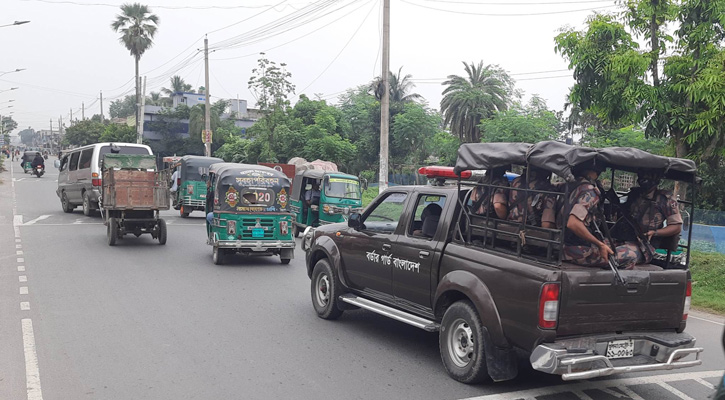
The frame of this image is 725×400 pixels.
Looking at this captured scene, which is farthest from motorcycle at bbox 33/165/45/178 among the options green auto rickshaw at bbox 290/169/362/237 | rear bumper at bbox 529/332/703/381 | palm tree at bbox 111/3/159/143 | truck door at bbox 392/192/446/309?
rear bumper at bbox 529/332/703/381

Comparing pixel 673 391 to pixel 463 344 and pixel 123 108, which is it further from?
pixel 123 108

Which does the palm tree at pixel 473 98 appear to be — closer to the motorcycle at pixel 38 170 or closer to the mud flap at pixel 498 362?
the motorcycle at pixel 38 170

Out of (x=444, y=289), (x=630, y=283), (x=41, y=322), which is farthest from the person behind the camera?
(x=41, y=322)

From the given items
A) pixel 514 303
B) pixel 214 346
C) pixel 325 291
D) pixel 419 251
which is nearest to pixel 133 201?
pixel 325 291

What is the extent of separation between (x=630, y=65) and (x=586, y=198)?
8.12 meters

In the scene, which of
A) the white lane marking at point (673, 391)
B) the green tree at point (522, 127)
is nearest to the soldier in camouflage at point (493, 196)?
the white lane marking at point (673, 391)

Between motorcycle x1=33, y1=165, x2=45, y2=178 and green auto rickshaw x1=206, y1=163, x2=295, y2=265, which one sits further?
motorcycle x1=33, y1=165, x2=45, y2=178

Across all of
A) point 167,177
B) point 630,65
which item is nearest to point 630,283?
point 630,65

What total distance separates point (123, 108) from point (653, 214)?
142227 millimetres

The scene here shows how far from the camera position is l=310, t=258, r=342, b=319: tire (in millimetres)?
8156

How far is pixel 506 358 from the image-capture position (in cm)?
559

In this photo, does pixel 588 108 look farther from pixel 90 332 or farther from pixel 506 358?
pixel 90 332

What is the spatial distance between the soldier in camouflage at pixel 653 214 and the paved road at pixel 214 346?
1374 millimetres

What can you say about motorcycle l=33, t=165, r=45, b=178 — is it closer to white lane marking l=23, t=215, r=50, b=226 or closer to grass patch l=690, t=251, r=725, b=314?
white lane marking l=23, t=215, r=50, b=226
